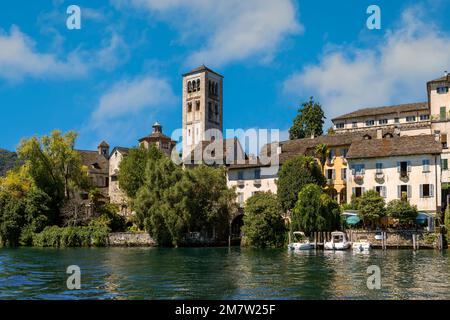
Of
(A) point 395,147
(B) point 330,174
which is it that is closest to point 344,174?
(B) point 330,174

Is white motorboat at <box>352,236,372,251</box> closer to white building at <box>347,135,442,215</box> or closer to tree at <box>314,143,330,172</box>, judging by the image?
white building at <box>347,135,442,215</box>

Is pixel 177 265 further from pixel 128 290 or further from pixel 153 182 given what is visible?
pixel 153 182

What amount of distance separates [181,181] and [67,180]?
910 inches

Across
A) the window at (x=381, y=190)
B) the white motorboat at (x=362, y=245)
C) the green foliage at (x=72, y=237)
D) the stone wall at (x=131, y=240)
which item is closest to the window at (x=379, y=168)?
the window at (x=381, y=190)

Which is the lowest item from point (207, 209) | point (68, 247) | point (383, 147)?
point (68, 247)

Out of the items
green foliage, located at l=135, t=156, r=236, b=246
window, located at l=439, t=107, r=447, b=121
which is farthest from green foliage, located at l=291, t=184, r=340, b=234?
window, located at l=439, t=107, r=447, b=121

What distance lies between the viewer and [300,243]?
195 ft

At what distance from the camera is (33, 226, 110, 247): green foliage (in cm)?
7312

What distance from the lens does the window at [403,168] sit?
2509 inches

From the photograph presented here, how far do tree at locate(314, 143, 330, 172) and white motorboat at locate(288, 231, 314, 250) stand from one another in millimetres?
12898

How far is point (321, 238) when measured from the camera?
198ft

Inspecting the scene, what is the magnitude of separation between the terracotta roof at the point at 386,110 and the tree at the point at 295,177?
3269 cm

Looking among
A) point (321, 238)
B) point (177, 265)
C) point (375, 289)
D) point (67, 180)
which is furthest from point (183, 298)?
point (67, 180)
